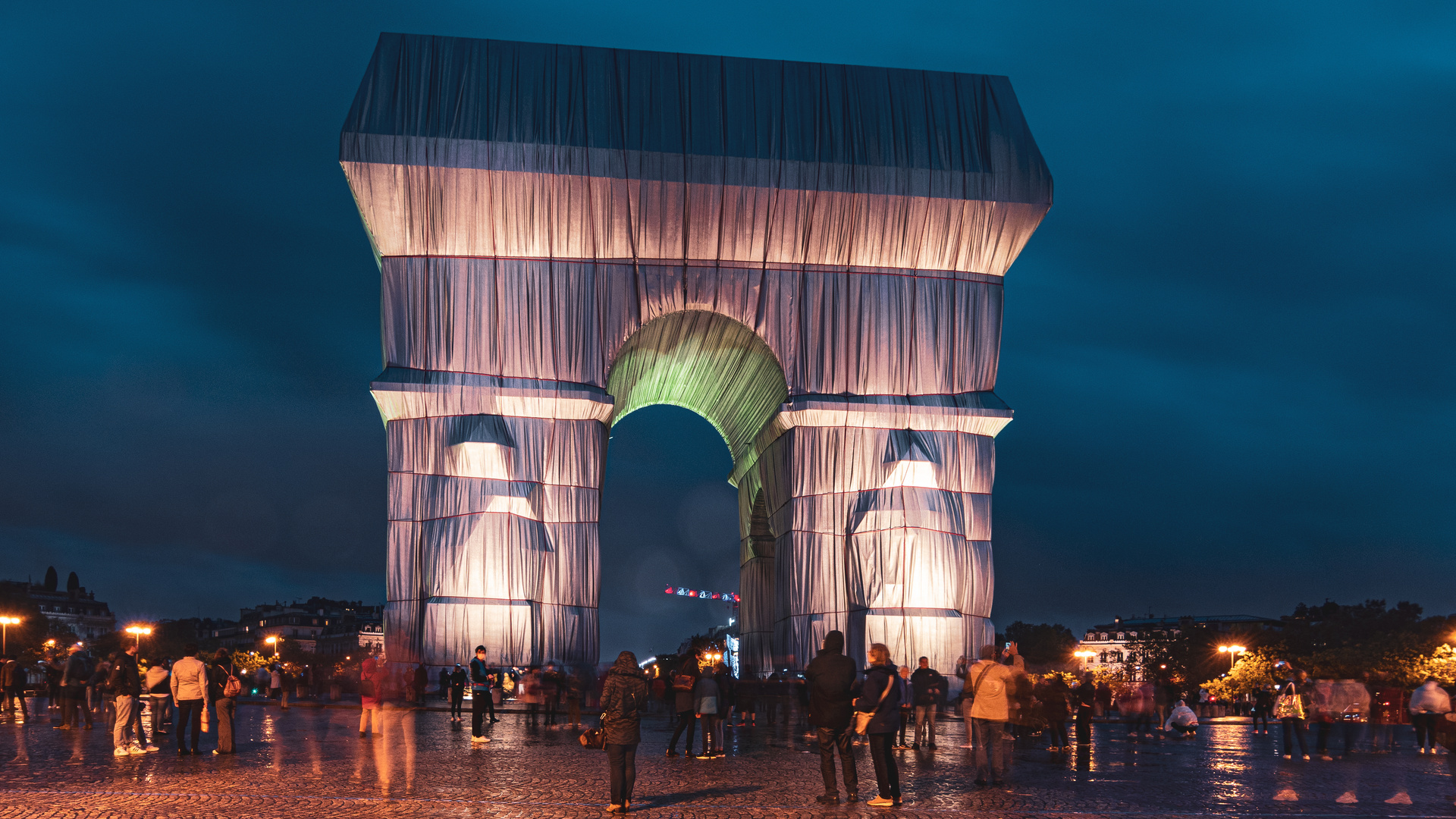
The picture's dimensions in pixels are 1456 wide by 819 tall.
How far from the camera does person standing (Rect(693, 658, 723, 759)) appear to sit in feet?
49.2

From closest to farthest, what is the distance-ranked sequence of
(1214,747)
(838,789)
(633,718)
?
(633,718) < (838,789) < (1214,747)

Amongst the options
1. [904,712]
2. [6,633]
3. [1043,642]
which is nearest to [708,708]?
[904,712]

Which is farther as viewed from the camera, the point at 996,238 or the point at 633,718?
the point at 996,238

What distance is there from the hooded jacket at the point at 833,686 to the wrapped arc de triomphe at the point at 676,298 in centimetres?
1776

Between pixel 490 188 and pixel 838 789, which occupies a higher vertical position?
pixel 490 188

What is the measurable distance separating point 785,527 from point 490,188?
10.2m

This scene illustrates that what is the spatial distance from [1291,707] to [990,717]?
7.34m

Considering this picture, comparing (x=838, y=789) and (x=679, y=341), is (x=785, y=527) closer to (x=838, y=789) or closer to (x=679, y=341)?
(x=679, y=341)

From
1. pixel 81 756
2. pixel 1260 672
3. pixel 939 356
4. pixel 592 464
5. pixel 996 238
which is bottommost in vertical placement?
pixel 1260 672

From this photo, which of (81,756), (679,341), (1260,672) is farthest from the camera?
(1260,672)

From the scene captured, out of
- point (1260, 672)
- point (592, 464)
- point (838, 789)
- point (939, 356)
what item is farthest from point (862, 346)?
point (1260, 672)

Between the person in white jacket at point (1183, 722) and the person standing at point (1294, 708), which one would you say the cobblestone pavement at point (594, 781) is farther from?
the person in white jacket at point (1183, 722)

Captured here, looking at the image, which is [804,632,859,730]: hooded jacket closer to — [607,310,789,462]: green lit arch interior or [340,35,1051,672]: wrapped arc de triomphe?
[340,35,1051,672]: wrapped arc de triomphe

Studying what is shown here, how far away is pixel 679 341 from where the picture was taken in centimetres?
3294
